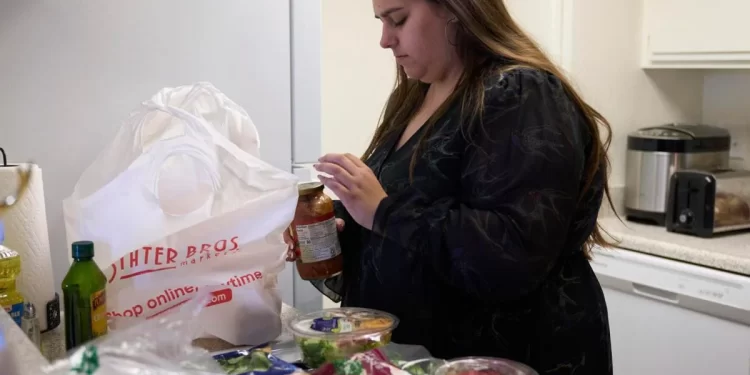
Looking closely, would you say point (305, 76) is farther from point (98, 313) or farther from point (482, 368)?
point (482, 368)

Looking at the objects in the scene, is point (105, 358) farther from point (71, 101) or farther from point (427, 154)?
point (71, 101)

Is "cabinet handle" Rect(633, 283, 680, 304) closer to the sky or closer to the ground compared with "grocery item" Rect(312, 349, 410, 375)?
closer to the ground

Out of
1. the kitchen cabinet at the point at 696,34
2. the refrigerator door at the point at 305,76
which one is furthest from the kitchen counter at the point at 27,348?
the kitchen cabinet at the point at 696,34

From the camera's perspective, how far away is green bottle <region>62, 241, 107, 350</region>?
918mm

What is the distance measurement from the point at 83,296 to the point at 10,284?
0.41ft

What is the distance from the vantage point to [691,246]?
7.00ft

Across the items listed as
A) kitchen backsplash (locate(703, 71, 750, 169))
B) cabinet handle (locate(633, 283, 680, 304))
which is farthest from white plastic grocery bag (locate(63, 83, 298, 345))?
kitchen backsplash (locate(703, 71, 750, 169))

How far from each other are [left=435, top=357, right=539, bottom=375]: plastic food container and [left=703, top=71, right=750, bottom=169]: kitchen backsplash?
81.9 inches

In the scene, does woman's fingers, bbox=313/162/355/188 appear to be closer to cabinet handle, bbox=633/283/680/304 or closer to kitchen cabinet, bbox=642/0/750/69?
cabinet handle, bbox=633/283/680/304

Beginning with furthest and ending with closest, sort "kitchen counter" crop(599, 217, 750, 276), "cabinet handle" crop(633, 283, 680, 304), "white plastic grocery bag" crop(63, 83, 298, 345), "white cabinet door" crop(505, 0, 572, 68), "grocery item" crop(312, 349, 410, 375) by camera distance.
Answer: "white cabinet door" crop(505, 0, 572, 68), "cabinet handle" crop(633, 283, 680, 304), "kitchen counter" crop(599, 217, 750, 276), "white plastic grocery bag" crop(63, 83, 298, 345), "grocery item" crop(312, 349, 410, 375)

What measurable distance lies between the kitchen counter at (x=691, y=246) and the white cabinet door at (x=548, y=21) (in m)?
0.60

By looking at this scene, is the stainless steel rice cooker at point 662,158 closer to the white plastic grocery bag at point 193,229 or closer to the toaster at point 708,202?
the toaster at point 708,202

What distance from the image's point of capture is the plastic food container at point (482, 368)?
836mm

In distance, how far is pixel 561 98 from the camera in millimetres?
1058
